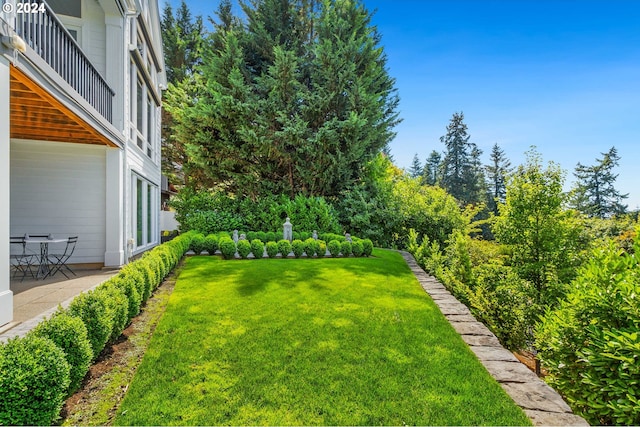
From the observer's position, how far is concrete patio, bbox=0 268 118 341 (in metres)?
3.54

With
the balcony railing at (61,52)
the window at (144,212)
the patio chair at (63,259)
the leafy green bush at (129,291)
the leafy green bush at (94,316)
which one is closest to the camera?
the leafy green bush at (94,316)

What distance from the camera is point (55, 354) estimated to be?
6.81 feet

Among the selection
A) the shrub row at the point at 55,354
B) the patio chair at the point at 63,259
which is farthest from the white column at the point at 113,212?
the shrub row at the point at 55,354

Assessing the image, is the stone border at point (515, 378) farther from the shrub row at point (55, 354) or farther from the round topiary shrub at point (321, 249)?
the round topiary shrub at point (321, 249)

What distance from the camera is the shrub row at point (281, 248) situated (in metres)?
8.82

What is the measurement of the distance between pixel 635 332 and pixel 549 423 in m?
0.98

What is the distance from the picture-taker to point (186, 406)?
7.73ft

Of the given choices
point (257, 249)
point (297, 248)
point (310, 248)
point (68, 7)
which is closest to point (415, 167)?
point (310, 248)

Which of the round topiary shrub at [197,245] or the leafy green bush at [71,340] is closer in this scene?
the leafy green bush at [71,340]

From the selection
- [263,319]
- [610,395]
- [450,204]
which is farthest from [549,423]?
[450,204]

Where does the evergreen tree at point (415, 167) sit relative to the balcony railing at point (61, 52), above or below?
above

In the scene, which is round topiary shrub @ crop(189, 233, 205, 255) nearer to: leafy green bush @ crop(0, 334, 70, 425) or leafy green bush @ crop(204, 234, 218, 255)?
leafy green bush @ crop(204, 234, 218, 255)

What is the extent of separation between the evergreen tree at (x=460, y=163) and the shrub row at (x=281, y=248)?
32074 millimetres

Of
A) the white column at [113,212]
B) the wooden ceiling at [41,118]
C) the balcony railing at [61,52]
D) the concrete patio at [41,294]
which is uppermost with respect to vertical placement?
the balcony railing at [61,52]
